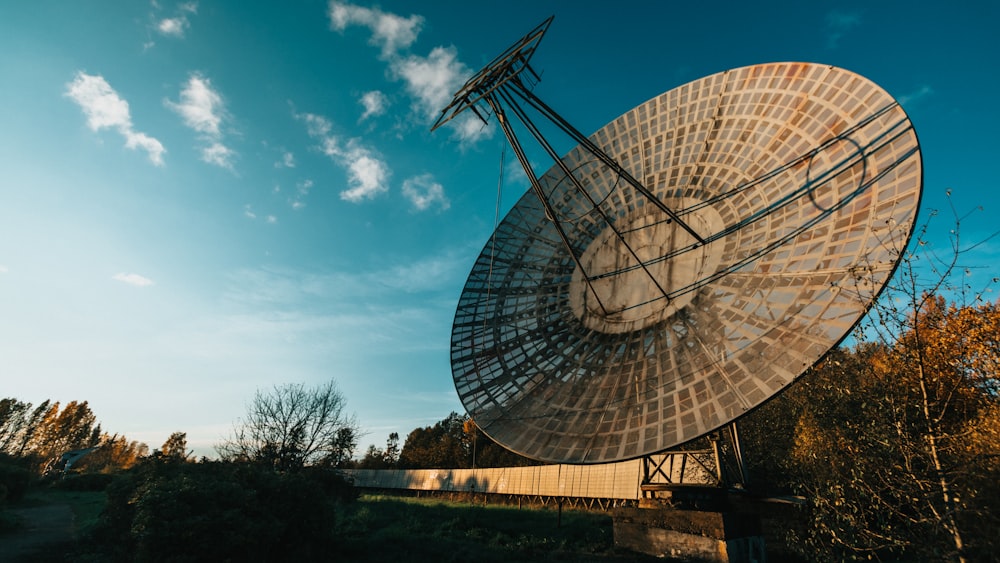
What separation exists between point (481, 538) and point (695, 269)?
56.3 ft

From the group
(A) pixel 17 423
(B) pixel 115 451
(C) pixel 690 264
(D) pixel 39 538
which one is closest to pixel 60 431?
(A) pixel 17 423

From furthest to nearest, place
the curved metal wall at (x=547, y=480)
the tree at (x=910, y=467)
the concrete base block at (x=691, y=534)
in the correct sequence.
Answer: the curved metal wall at (x=547, y=480), the concrete base block at (x=691, y=534), the tree at (x=910, y=467)

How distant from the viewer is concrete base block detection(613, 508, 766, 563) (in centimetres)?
1424

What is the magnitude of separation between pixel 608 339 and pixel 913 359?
8.03 metres

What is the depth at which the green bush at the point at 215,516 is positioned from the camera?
1366 centimetres

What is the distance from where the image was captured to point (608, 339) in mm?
15445

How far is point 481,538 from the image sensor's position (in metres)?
22.4

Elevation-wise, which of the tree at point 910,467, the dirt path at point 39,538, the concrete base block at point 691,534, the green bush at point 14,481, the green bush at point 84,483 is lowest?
the green bush at point 84,483

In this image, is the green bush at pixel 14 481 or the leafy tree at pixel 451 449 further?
the leafy tree at pixel 451 449

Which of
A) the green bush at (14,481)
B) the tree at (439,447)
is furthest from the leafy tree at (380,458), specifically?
the green bush at (14,481)

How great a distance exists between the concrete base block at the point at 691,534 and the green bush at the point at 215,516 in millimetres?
Answer: 11802

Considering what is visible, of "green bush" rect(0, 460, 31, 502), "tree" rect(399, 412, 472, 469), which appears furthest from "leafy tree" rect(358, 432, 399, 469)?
"green bush" rect(0, 460, 31, 502)

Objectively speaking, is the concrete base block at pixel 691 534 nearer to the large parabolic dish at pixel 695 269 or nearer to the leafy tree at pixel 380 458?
the large parabolic dish at pixel 695 269

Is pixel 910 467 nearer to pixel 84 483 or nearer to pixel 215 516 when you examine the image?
pixel 215 516
